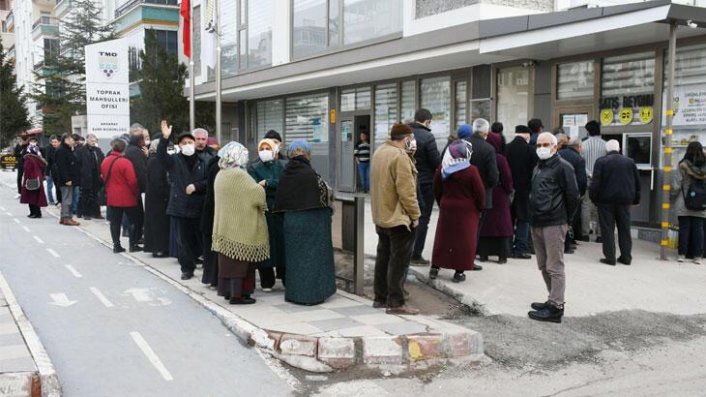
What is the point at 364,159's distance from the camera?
18.0 m

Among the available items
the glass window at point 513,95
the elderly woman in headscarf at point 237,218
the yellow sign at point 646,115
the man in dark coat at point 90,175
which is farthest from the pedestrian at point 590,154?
the man in dark coat at point 90,175

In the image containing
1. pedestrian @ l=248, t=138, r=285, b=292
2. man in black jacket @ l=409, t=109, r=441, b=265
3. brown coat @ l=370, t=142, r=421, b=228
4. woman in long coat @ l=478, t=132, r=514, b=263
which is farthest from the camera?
woman in long coat @ l=478, t=132, r=514, b=263

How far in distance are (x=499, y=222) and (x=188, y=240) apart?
4034mm

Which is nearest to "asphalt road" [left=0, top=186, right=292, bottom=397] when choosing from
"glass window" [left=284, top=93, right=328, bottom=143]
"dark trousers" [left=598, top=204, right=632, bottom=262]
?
"dark trousers" [left=598, top=204, right=632, bottom=262]

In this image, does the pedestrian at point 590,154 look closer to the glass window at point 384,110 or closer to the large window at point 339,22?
the large window at point 339,22

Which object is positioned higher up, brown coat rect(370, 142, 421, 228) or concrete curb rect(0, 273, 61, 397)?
brown coat rect(370, 142, 421, 228)

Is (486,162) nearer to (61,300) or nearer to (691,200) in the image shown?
(691,200)

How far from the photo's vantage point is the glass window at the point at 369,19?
15117 millimetres

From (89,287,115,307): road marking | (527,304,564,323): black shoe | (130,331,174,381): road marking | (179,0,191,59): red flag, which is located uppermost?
(179,0,191,59): red flag

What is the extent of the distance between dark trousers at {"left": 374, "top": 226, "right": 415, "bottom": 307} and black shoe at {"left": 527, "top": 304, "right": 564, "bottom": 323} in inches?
54.5

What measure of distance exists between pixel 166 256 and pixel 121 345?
4428 millimetres

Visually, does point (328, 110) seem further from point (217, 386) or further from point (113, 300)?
point (217, 386)

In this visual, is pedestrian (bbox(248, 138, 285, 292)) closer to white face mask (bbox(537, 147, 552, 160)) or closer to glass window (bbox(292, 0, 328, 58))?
white face mask (bbox(537, 147, 552, 160))

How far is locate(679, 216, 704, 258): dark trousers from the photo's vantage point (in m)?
9.43
